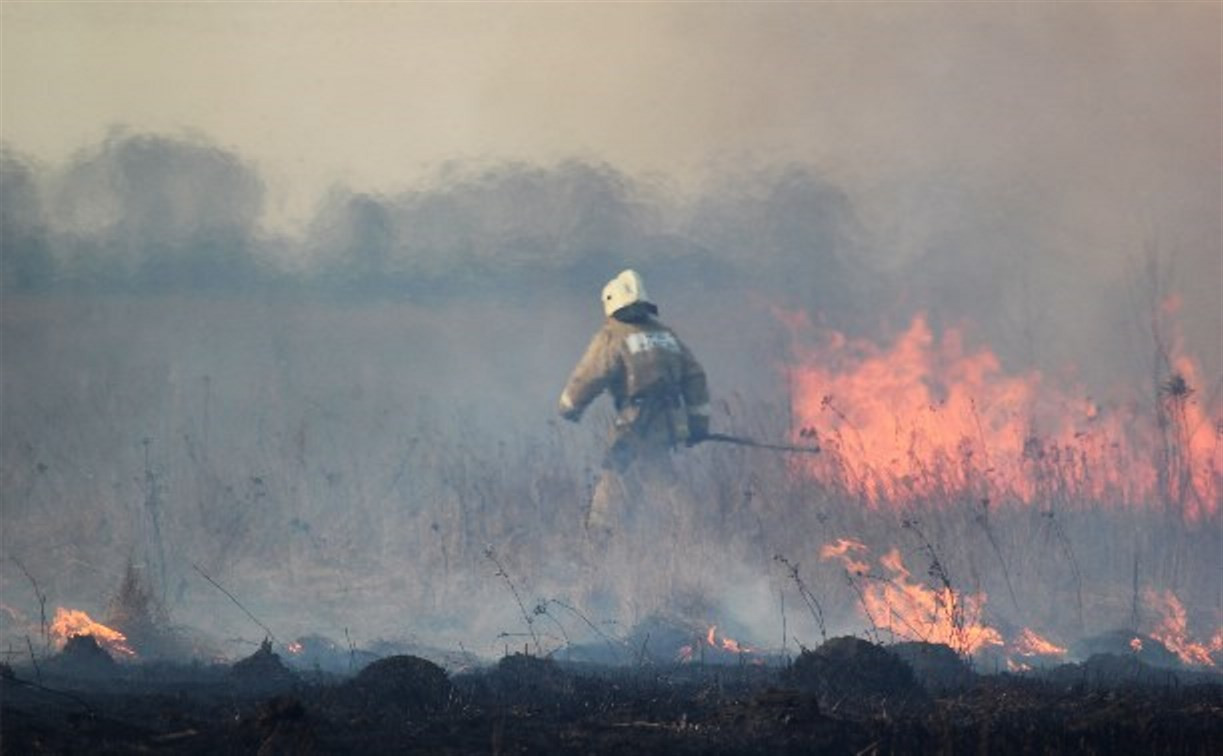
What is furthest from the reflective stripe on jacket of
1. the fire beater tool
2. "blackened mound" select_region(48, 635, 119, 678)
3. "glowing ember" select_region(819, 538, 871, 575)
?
"blackened mound" select_region(48, 635, 119, 678)

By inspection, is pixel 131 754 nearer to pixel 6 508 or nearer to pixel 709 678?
pixel 709 678

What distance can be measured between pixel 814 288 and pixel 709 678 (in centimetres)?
1658

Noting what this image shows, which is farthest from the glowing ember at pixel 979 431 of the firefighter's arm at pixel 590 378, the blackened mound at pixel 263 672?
the blackened mound at pixel 263 672

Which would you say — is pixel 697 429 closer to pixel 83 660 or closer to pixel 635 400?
pixel 635 400

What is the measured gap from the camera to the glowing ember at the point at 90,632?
19.0 m

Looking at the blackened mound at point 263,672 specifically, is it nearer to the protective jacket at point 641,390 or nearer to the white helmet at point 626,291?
the protective jacket at point 641,390

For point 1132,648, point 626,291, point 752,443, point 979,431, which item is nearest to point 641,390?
point 626,291

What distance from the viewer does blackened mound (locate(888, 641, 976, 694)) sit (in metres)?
15.9

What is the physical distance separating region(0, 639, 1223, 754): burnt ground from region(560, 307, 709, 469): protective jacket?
27.7 ft

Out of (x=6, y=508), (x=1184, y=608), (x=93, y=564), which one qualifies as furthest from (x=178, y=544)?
(x=1184, y=608)

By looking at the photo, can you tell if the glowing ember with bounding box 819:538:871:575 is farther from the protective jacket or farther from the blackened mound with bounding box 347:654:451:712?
the blackened mound with bounding box 347:654:451:712

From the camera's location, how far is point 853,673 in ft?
46.5

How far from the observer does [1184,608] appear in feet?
78.6

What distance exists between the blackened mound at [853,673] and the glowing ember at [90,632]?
27.5 feet
